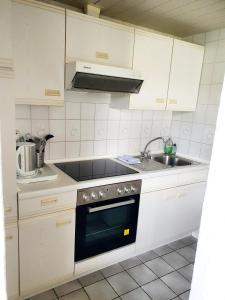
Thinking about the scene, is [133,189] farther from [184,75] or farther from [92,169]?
[184,75]

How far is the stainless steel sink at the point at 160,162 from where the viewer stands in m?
2.17

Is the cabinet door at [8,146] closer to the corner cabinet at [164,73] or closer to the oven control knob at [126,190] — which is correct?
the oven control knob at [126,190]

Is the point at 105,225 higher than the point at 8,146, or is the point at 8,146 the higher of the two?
the point at 8,146

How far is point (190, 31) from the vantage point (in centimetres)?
239

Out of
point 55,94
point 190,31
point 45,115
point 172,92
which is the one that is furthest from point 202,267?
point 190,31

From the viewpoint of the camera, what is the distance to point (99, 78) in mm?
1724

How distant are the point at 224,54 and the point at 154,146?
1190 mm

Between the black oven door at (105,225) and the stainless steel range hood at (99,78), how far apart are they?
899 millimetres

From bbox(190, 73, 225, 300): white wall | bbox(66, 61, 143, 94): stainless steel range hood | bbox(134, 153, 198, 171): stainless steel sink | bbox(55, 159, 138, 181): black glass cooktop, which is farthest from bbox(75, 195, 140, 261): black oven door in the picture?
bbox(190, 73, 225, 300): white wall

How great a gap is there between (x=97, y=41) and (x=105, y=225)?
1.45 meters

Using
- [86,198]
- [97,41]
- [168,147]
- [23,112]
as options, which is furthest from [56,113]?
[168,147]

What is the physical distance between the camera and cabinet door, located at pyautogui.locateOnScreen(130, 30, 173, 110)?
198cm

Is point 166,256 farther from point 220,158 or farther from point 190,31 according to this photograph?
point 190,31

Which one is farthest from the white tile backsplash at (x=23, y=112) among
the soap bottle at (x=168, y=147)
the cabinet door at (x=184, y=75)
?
the soap bottle at (x=168, y=147)
